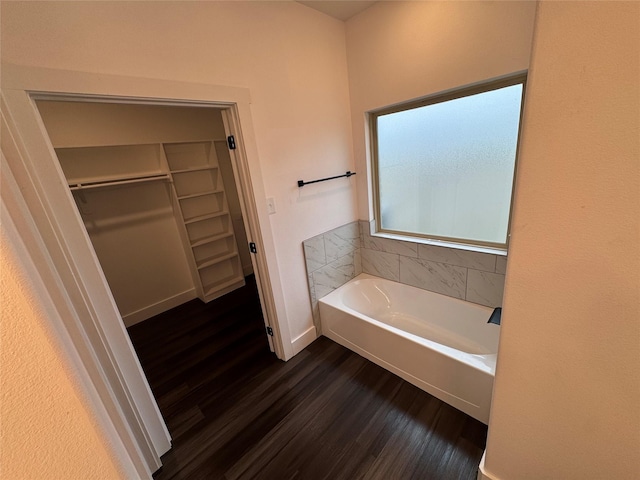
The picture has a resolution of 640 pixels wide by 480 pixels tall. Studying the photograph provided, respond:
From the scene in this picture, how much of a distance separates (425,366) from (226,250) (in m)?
2.81

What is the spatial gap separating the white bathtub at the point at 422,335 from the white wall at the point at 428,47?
58.5 inches

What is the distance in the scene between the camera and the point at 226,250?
3559 mm

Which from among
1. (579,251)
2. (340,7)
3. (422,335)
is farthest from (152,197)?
(579,251)

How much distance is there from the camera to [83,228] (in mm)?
1174

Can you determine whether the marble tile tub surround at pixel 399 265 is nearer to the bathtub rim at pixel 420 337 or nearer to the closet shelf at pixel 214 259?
the bathtub rim at pixel 420 337

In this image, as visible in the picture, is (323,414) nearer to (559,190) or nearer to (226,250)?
(559,190)

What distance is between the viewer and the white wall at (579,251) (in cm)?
61

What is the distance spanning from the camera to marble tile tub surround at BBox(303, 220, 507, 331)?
6.49ft

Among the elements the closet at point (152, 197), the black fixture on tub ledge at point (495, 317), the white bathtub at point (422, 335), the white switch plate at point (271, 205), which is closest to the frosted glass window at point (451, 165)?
the black fixture on tub ledge at point (495, 317)

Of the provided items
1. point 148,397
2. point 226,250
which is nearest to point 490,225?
point 148,397

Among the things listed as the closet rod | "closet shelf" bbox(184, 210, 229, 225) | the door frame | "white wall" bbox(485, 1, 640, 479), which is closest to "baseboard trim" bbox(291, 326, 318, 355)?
the door frame

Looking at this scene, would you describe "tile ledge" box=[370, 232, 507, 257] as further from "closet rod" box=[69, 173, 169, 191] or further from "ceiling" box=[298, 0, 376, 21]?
"closet rod" box=[69, 173, 169, 191]

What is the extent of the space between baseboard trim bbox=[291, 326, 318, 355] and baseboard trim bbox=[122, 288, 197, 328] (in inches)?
74.1

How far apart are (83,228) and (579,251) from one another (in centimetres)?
188
